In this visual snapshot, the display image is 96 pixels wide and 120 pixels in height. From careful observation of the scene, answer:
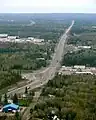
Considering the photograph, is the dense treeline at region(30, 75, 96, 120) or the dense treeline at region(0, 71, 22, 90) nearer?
the dense treeline at region(30, 75, 96, 120)

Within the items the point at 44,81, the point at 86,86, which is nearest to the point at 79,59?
the point at 44,81

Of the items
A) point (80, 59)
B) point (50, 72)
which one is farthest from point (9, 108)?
point (80, 59)

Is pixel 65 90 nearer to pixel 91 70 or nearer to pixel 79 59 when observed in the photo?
pixel 91 70

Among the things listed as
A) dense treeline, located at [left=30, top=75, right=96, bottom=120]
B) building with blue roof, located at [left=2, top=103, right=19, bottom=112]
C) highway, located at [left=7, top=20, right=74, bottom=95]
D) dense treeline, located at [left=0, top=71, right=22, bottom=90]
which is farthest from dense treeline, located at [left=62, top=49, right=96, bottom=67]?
building with blue roof, located at [left=2, top=103, right=19, bottom=112]

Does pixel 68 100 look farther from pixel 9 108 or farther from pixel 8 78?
pixel 8 78

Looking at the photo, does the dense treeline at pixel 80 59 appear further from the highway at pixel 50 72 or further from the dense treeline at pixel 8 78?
the dense treeline at pixel 8 78

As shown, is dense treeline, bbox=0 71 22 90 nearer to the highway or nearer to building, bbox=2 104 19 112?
the highway

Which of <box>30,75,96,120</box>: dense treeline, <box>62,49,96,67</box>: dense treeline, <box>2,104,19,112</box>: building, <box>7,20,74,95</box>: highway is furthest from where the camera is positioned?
<box>62,49,96,67</box>: dense treeline

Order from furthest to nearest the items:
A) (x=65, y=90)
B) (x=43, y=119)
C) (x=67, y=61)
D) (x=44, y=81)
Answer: (x=67, y=61) → (x=44, y=81) → (x=65, y=90) → (x=43, y=119)

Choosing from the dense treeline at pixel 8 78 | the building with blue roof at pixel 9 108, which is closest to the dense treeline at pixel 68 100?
the building with blue roof at pixel 9 108
